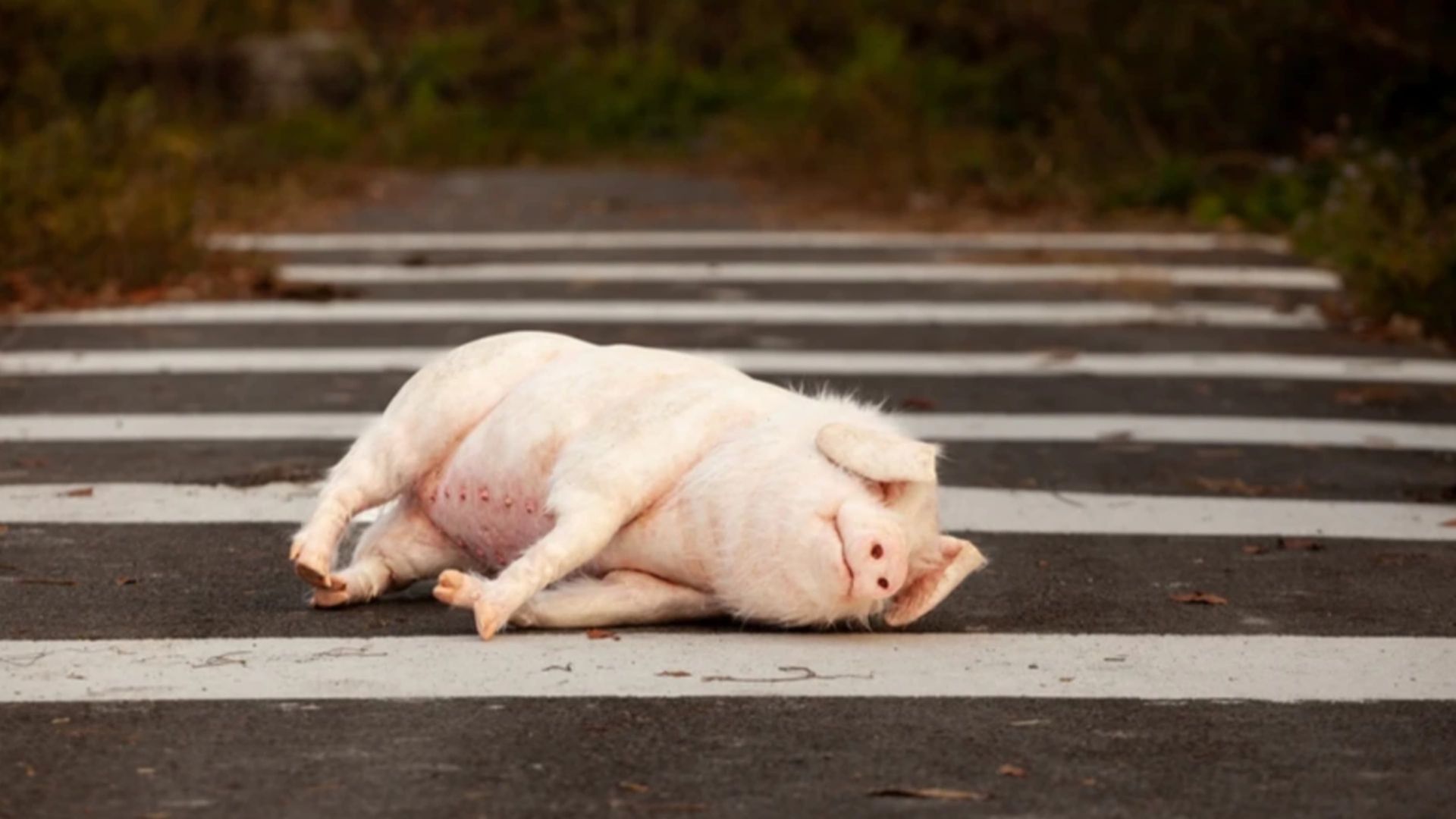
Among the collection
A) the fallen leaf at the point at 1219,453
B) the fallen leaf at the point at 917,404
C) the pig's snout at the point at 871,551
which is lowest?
the fallen leaf at the point at 917,404

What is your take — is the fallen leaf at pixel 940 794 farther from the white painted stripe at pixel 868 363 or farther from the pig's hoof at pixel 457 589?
the white painted stripe at pixel 868 363

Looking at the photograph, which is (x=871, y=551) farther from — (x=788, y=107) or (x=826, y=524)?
(x=788, y=107)

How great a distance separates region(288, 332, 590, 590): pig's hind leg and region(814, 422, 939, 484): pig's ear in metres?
1.08

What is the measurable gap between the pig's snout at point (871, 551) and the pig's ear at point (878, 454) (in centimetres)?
10

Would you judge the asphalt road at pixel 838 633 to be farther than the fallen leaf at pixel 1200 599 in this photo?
No

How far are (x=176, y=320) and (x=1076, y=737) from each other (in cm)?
867

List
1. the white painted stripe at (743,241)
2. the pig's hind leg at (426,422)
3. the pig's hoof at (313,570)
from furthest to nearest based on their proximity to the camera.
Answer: the white painted stripe at (743,241) → the pig's hind leg at (426,422) → the pig's hoof at (313,570)

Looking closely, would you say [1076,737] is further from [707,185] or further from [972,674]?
[707,185]

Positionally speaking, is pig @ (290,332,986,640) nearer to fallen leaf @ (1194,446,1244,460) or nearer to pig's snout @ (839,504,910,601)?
pig's snout @ (839,504,910,601)

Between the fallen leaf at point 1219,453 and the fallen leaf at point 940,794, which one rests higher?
the fallen leaf at point 940,794

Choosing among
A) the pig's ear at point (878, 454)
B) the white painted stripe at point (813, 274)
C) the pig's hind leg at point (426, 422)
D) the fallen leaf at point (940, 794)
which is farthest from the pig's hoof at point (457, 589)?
the white painted stripe at point (813, 274)

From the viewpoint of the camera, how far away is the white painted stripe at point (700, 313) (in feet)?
44.2

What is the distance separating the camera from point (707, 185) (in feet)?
74.0

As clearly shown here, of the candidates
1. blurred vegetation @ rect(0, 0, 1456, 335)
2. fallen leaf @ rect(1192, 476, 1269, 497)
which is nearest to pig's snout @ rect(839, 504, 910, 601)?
fallen leaf @ rect(1192, 476, 1269, 497)
